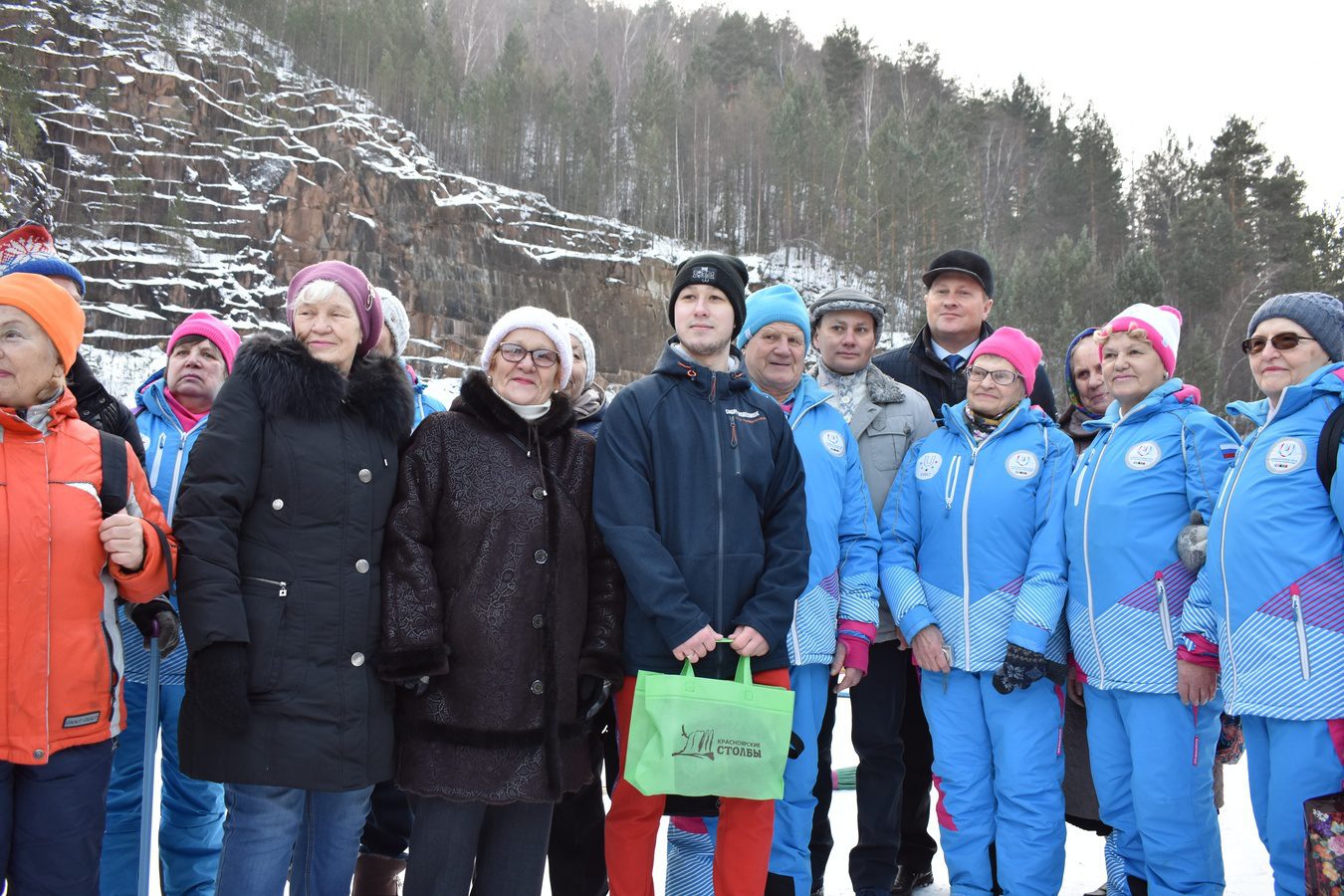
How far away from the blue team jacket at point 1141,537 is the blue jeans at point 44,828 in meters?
3.06

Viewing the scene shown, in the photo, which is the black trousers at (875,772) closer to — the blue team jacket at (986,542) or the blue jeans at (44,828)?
the blue team jacket at (986,542)

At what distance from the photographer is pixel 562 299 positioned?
34312mm

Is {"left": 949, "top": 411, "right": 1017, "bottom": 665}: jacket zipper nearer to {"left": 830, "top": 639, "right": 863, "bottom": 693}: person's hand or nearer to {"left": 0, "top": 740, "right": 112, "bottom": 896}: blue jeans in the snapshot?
{"left": 830, "top": 639, "right": 863, "bottom": 693}: person's hand

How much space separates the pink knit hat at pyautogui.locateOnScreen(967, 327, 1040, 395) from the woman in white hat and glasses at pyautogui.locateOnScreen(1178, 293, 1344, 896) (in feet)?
2.31

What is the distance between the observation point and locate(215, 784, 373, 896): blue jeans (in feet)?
7.08

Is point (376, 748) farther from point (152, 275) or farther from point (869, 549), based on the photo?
point (152, 275)

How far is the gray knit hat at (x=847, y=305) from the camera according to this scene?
139 inches

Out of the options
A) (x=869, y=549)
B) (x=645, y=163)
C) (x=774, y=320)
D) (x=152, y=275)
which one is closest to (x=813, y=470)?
(x=869, y=549)

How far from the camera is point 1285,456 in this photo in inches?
102

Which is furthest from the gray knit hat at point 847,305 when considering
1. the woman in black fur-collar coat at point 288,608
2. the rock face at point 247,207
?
the rock face at point 247,207

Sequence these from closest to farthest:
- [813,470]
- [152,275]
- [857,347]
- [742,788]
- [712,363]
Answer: [742,788] < [712,363] < [813,470] < [857,347] < [152,275]

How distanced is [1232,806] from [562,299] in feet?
104

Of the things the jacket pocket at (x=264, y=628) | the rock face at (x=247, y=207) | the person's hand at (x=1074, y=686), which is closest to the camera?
the jacket pocket at (x=264, y=628)

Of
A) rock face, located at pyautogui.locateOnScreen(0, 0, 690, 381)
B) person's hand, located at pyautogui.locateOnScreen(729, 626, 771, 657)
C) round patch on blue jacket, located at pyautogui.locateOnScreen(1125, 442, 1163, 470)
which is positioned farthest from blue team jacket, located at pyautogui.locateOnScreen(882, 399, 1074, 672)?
rock face, located at pyautogui.locateOnScreen(0, 0, 690, 381)
